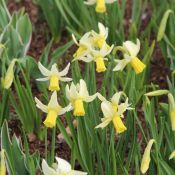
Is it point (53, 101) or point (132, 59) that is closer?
point (53, 101)

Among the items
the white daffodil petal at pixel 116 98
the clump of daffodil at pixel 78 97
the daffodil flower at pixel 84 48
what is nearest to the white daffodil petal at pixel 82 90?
the clump of daffodil at pixel 78 97

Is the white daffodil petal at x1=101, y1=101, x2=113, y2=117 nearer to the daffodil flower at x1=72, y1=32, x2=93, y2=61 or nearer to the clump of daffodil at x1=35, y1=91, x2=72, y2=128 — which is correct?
the clump of daffodil at x1=35, y1=91, x2=72, y2=128

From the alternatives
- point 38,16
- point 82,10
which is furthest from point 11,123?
point 38,16

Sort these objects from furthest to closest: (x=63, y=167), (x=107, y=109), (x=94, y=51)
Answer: (x=94, y=51), (x=107, y=109), (x=63, y=167)

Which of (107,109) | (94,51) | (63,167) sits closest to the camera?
(63,167)

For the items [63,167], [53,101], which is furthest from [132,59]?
[63,167]

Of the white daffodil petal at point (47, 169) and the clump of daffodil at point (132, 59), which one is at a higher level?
the clump of daffodil at point (132, 59)

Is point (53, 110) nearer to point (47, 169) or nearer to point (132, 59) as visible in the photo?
point (47, 169)

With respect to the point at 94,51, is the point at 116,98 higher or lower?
lower

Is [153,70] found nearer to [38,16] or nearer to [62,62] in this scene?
[62,62]

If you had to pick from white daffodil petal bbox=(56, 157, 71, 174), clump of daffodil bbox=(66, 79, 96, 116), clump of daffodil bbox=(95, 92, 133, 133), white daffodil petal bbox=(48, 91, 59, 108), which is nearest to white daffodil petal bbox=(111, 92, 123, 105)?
clump of daffodil bbox=(95, 92, 133, 133)

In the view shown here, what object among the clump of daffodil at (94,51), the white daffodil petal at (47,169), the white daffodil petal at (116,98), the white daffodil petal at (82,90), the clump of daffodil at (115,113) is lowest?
the white daffodil petal at (47,169)

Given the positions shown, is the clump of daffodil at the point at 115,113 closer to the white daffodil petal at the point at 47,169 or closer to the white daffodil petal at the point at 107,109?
the white daffodil petal at the point at 107,109

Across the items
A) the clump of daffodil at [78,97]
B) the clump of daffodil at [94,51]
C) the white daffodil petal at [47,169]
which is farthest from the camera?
the clump of daffodil at [94,51]
